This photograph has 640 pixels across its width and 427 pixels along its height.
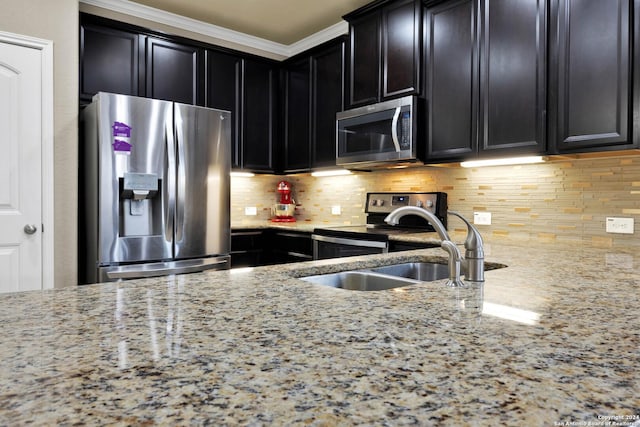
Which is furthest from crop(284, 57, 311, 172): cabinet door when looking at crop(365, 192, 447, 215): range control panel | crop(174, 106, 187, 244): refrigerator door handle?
crop(174, 106, 187, 244): refrigerator door handle

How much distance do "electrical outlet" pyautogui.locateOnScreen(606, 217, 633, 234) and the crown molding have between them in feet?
8.50

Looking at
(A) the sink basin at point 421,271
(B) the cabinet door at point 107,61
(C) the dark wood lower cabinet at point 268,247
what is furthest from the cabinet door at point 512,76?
(B) the cabinet door at point 107,61

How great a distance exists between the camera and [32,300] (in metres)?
0.95

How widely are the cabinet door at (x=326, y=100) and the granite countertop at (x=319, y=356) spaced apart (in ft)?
9.01

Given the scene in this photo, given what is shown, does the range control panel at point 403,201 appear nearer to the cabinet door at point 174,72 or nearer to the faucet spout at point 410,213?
the cabinet door at point 174,72

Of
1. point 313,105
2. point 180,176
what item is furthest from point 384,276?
point 313,105

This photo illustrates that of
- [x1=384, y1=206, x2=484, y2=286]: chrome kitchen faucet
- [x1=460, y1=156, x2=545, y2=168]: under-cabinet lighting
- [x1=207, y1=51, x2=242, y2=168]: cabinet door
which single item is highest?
[x1=207, y1=51, x2=242, y2=168]: cabinet door

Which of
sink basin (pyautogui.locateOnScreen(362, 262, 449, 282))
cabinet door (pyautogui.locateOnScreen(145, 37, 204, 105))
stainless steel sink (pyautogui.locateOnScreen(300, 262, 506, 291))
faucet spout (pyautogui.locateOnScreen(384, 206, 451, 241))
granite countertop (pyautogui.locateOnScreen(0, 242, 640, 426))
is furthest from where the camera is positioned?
cabinet door (pyautogui.locateOnScreen(145, 37, 204, 105))

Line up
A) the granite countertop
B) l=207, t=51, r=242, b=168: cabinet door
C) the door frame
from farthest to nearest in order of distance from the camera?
l=207, t=51, r=242, b=168: cabinet door, the door frame, the granite countertop

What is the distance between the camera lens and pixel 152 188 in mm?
2725

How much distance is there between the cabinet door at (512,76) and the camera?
231 centimetres

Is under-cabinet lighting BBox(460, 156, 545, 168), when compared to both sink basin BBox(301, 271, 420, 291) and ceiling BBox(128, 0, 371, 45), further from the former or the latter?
ceiling BBox(128, 0, 371, 45)

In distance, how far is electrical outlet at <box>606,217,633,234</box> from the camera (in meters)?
2.24

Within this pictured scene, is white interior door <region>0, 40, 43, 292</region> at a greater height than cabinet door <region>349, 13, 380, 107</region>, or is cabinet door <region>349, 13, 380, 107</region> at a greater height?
cabinet door <region>349, 13, 380, 107</region>
